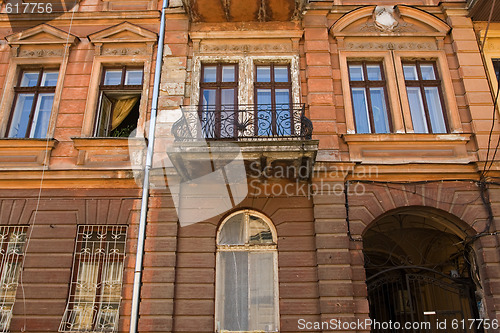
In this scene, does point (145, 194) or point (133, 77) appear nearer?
point (145, 194)

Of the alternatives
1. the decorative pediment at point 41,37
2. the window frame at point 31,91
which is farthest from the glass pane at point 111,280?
the decorative pediment at point 41,37

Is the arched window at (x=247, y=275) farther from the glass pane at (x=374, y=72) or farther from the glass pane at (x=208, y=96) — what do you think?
the glass pane at (x=374, y=72)

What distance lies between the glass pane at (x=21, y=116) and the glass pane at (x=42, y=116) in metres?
0.16

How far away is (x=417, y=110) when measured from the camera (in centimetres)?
847

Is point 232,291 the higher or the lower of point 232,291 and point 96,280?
the lower

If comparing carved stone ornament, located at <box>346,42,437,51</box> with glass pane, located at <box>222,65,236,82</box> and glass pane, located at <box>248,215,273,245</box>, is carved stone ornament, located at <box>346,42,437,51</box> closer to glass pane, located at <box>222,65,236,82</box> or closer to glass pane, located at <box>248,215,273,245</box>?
glass pane, located at <box>222,65,236,82</box>

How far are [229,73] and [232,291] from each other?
4331mm

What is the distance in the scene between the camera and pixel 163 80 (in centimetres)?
846

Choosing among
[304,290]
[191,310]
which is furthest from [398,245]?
[191,310]

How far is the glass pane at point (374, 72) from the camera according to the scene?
8.75 metres

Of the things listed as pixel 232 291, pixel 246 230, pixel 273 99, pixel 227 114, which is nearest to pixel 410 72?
pixel 273 99

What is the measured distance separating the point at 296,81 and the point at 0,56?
20.4 feet

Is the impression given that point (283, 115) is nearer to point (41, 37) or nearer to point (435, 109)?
point (435, 109)
